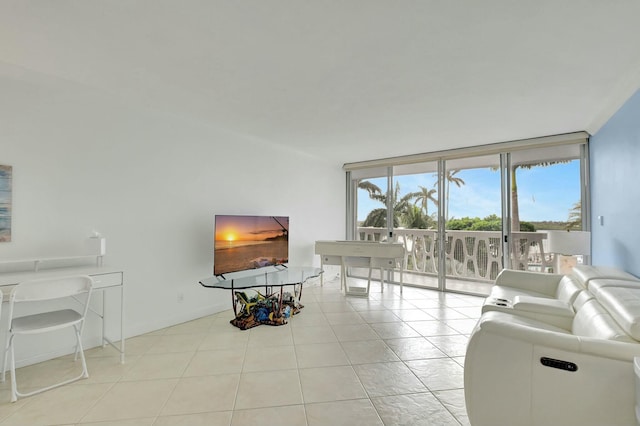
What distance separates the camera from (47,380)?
213 cm

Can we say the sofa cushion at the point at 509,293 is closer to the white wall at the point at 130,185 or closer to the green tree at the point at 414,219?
the green tree at the point at 414,219

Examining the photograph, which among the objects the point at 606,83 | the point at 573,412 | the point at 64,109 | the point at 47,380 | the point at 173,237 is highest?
the point at 606,83

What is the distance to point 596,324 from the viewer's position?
65.9 inches

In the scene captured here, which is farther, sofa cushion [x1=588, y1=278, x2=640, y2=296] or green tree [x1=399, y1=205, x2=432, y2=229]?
green tree [x1=399, y1=205, x2=432, y2=229]

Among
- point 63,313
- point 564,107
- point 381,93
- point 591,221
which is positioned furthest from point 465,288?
point 63,313

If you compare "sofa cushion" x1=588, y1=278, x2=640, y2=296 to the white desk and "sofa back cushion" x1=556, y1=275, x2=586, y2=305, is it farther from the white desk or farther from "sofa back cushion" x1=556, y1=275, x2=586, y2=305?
the white desk

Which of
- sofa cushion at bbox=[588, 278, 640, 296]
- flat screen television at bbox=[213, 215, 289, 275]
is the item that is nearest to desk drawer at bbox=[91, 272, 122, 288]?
flat screen television at bbox=[213, 215, 289, 275]

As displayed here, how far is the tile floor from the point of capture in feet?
5.75

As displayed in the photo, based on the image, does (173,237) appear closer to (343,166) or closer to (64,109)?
(64,109)

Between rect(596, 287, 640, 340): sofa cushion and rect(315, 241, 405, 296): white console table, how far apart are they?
2.73 metres

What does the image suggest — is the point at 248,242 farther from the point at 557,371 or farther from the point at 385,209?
the point at 557,371

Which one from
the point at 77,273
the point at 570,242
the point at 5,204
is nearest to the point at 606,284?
the point at 570,242

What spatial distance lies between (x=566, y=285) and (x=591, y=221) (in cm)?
163

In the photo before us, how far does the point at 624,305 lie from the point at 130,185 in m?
3.84
